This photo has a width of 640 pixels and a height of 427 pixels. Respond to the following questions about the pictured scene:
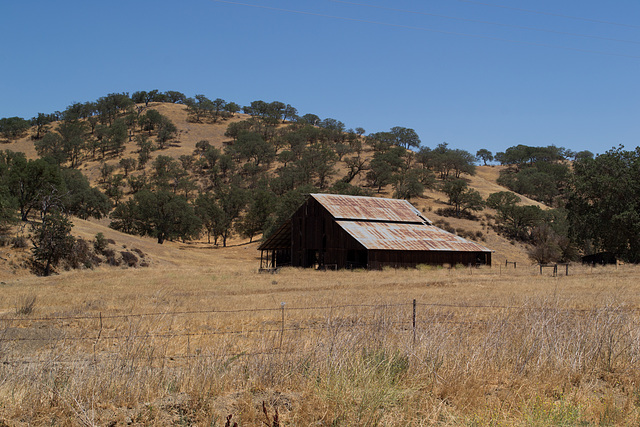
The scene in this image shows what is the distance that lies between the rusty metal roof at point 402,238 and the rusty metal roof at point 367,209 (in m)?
0.97

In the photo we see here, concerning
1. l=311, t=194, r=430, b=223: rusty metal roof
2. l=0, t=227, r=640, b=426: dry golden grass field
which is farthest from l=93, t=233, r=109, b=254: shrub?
l=0, t=227, r=640, b=426: dry golden grass field

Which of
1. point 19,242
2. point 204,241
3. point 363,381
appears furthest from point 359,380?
point 204,241

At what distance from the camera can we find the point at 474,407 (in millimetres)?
6508

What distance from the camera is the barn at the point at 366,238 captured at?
136 ft

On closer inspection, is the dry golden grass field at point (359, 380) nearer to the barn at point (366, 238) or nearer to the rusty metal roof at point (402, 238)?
the barn at point (366, 238)

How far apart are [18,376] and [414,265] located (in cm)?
3714

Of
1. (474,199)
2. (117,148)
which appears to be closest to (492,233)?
(474,199)

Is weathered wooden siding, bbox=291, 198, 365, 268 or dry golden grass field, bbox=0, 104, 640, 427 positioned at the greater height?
weathered wooden siding, bbox=291, 198, 365, 268

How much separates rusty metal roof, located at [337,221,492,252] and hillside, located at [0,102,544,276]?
1425 centimetres

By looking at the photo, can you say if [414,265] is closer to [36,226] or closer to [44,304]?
[44,304]

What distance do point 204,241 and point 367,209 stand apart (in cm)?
4603

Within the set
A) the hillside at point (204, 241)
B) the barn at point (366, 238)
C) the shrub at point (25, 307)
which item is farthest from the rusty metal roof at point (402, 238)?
the shrub at point (25, 307)

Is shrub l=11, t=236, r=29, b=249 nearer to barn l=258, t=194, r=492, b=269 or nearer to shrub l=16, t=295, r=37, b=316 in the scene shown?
barn l=258, t=194, r=492, b=269

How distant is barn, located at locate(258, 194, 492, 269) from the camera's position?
41438mm
